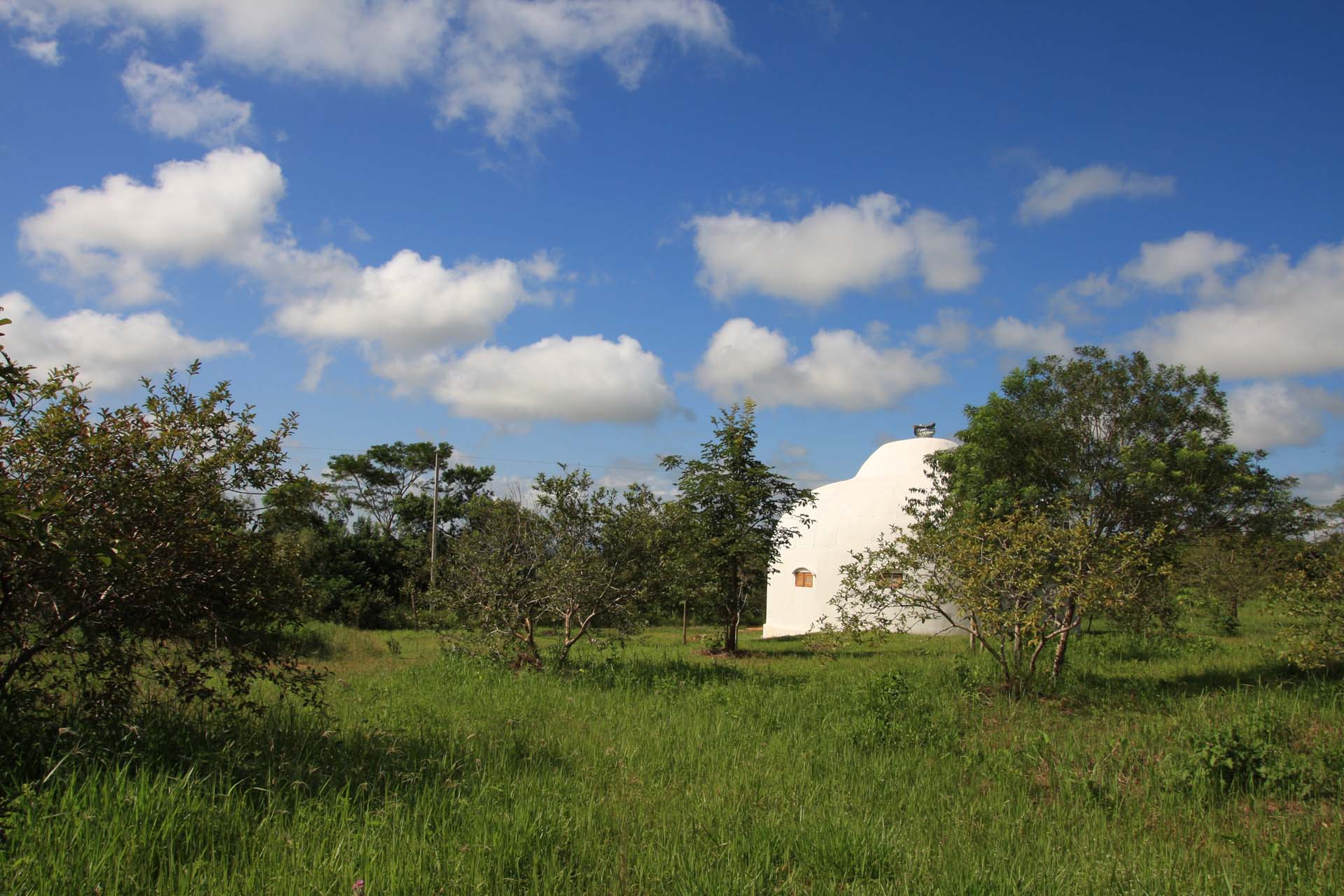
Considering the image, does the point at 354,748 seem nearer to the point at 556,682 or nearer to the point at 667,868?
the point at 667,868

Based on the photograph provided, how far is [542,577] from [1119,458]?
39.4 feet

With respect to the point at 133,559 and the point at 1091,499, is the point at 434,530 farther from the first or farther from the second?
the point at 133,559

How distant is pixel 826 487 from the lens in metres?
33.4

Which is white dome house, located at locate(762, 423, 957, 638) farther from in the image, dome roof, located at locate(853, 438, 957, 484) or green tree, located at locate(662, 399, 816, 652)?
green tree, located at locate(662, 399, 816, 652)

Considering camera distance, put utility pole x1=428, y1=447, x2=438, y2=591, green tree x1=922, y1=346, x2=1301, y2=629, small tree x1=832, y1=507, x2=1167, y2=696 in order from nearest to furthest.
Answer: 1. small tree x1=832, y1=507, x2=1167, y2=696
2. green tree x1=922, y1=346, x2=1301, y2=629
3. utility pole x1=428, y1=447, x2=438, y2=591

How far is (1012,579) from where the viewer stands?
10.7 meters

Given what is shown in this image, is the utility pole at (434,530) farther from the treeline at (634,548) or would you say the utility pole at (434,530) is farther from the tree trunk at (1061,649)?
the tree trunk at (1061,649)

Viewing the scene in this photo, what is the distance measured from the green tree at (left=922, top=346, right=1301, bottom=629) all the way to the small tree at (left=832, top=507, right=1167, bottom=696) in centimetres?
407

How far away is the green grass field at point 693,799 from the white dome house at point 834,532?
65.5 ft

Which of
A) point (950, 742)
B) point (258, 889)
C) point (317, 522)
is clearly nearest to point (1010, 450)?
point (950, 742)

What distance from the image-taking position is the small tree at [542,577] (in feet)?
42.5

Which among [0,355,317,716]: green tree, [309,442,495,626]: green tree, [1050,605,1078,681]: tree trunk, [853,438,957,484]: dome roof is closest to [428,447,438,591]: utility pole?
[309,442,495,626]: green tree

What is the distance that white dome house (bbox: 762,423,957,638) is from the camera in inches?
1169

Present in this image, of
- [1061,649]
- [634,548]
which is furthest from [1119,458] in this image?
[634,548]
